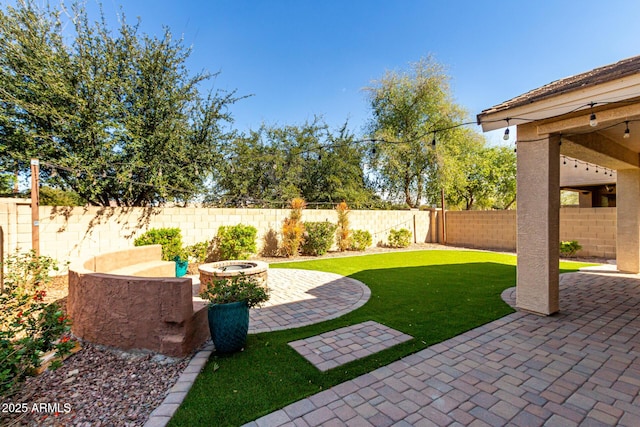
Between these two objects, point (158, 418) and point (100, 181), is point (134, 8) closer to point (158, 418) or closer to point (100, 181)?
point (100, 181)

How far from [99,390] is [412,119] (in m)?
19.5

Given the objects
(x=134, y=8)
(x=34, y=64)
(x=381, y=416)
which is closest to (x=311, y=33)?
(x=134, y=8)

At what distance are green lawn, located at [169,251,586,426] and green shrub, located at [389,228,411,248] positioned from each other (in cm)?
625

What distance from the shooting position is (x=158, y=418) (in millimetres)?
2328

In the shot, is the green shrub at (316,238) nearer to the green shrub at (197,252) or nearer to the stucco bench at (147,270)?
the green shrub at (197,252)

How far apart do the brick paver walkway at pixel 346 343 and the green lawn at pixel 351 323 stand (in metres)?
0.12

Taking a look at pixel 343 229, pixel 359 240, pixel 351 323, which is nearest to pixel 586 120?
pixel 351 323

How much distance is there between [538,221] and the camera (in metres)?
4.64

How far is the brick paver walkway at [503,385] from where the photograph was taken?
2.31 m

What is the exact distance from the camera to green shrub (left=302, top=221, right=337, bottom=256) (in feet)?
38.6

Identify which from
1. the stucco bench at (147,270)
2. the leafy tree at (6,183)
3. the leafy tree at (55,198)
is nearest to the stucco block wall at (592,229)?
the stucco bench at (147,270)

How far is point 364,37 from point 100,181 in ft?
35.8

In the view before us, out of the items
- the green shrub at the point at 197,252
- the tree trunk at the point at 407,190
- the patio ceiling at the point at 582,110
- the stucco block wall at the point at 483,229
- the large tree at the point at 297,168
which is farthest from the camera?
the tree trunk at the point at 407,190

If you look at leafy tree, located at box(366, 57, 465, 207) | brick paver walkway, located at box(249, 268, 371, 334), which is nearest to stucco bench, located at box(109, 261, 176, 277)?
brick paver walkway, located at box(249, 268, 371, 334)
